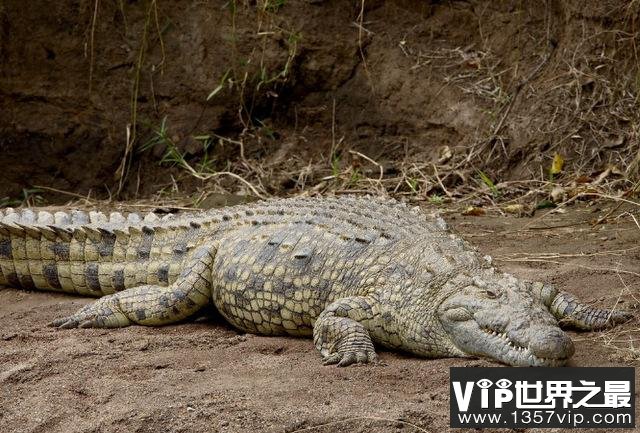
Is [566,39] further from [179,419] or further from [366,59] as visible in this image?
[179,419]

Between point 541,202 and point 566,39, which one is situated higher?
point 566,39

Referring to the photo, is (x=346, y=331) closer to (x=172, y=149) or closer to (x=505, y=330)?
(x=505, y=330)

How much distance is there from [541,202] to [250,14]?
351cm

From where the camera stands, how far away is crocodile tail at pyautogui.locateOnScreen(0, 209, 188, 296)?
6129mm

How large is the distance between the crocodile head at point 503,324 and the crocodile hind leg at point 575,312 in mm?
367

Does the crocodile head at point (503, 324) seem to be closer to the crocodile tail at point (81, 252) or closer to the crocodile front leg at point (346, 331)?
the crocodile front leg at point (346, 331)

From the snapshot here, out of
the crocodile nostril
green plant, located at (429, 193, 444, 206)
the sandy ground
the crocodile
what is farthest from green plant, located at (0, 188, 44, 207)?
the crocodile nostril

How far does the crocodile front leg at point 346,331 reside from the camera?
186 inches

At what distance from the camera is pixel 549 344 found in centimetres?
422

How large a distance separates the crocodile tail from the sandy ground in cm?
20

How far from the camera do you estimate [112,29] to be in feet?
31.7

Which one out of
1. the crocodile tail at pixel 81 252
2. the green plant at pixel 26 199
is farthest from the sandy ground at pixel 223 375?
the green plant at pixel 26 199

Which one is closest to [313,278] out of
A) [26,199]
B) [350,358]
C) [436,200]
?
[350,358]

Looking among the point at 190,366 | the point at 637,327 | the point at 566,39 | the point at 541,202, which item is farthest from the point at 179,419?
the point at 566,39
